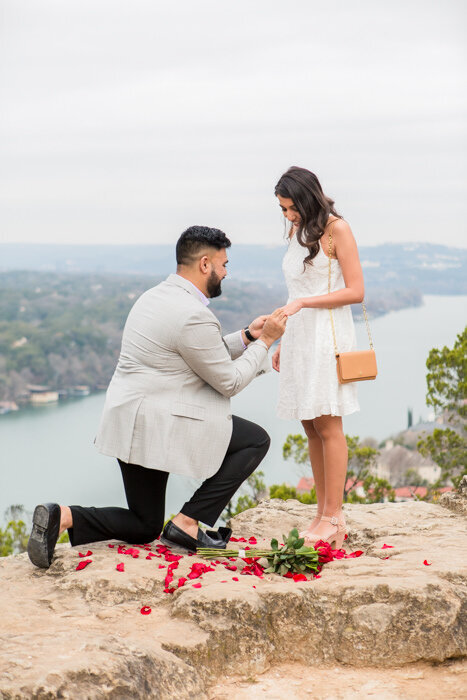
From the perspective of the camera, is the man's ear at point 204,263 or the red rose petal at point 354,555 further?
the red rose petal at point 354,555

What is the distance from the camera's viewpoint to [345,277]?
3.83 m

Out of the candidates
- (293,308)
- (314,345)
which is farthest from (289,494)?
(293,308)

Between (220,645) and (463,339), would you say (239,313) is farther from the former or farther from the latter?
(220,645)

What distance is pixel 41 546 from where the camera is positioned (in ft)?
11.4

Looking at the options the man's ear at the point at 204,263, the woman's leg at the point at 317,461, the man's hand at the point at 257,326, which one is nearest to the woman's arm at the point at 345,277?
the man's hand at the point at 257,326

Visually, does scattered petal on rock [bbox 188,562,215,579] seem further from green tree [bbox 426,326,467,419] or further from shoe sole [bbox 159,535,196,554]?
green tree [bbox 426,326,467,419]

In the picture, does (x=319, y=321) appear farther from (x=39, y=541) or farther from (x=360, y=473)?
(x=360, y=473)

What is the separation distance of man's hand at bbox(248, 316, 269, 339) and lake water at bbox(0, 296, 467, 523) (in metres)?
29.5

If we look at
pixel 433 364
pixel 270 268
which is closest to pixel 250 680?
pixel 433 364

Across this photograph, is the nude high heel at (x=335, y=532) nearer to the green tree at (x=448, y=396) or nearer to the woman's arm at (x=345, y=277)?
the woman's arm at (x=345, y=277)

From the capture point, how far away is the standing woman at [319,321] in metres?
3.79

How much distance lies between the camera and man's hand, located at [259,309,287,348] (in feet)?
12.2

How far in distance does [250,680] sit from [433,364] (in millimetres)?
10230

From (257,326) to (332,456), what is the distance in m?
0.80
